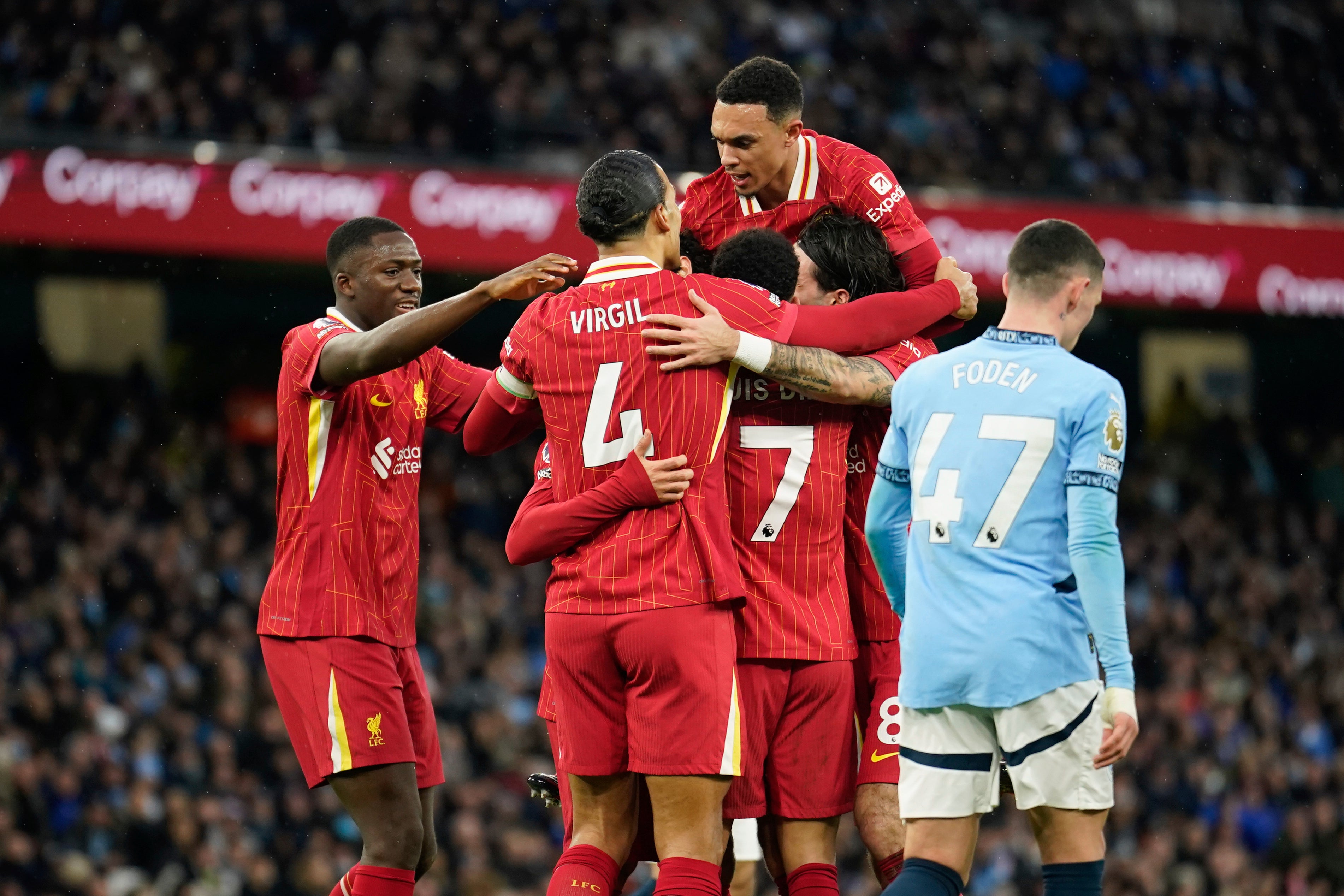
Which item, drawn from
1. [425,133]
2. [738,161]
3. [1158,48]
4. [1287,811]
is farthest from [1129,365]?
[738,161]

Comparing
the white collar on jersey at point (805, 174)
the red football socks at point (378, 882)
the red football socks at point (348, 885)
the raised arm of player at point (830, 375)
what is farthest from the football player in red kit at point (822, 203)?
the red football socks at point (348, 885)

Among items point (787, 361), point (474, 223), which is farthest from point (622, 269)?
point (474, 223)

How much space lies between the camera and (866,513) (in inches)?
198

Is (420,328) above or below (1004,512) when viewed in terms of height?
above

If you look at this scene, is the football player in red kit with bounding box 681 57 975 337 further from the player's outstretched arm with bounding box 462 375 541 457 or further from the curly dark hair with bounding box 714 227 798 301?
the player's outstretched arm with bounding box 462 375 541 457

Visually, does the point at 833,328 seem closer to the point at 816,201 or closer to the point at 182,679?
the point at 816,201

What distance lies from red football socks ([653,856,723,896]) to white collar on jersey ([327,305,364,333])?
2160mm

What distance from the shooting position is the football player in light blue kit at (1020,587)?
13.5 feet

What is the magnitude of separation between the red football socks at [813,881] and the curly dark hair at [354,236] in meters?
2.54

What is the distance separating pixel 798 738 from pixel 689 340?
1277 millimetres

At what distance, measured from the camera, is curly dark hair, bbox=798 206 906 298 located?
5.27 metres

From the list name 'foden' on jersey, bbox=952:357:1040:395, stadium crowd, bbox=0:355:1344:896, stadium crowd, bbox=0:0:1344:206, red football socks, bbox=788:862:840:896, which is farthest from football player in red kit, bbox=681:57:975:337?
stadium crowd, bbox=0:0:1344:206

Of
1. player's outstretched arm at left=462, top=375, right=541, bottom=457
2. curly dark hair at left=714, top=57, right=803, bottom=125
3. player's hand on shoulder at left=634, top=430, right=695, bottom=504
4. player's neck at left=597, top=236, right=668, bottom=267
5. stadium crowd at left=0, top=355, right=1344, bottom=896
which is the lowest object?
stadium crowd at left=0, top=355, right=1344, bottom=896

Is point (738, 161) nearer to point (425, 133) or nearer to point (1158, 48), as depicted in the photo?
point (425, 133)
